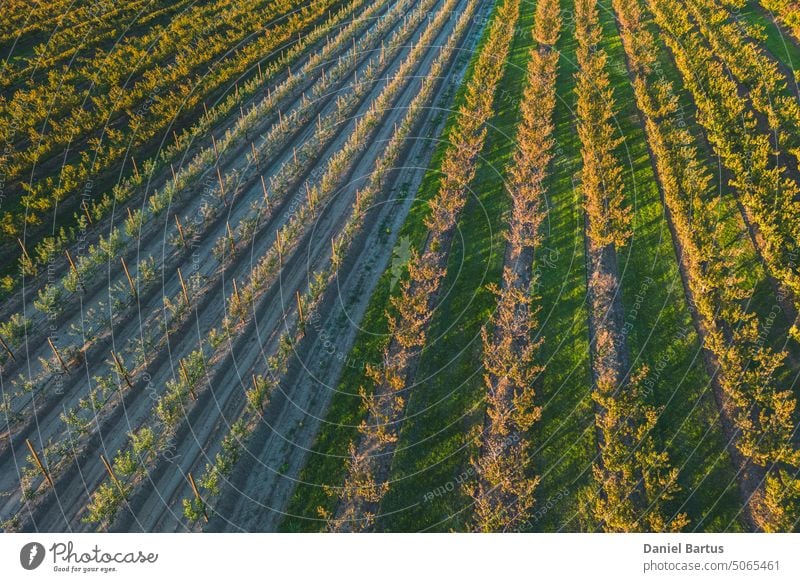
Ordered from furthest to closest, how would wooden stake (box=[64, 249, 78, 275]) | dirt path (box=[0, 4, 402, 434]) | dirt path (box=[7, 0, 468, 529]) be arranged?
wooden stake (box=[64, 249, 78, 275]) < dirt path (box=[0, 4, 402, 434]) < dirt path (box=[7, 0, 468, 529])

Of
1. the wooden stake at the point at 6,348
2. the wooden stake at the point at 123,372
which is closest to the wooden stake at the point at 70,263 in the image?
the wooden stake at the point at 6,348

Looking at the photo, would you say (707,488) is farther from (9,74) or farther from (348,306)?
(9,74)

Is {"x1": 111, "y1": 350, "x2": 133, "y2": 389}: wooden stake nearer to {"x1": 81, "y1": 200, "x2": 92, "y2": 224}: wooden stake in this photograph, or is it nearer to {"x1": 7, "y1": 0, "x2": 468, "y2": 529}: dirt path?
{"x1": 7, "y1": 0, "x2": 468, "y2": 529}: dirt path

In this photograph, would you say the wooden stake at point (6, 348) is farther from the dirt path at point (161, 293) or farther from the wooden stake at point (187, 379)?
the wooden stake at point (187, 379)

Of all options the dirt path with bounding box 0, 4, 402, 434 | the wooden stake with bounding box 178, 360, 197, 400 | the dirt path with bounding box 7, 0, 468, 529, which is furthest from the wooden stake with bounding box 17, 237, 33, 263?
the wooden stake with bounding box 178, 360, 197, 400

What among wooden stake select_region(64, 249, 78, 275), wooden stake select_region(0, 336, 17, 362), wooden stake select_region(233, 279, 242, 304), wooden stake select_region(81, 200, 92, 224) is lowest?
wooden stake select_region(0, 336, 17, 362)
